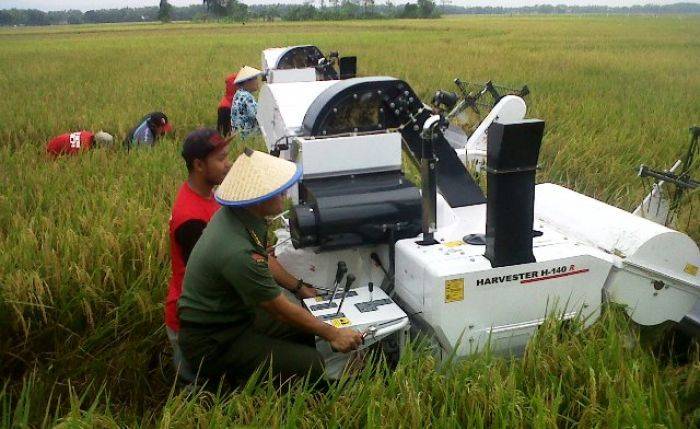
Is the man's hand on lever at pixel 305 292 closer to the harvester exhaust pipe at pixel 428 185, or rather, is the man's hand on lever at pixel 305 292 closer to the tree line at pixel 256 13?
the harvester exhaust pipe at pixel 428 185

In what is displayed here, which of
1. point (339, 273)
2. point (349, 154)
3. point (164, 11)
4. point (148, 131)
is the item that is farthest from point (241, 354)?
point (164, 11)

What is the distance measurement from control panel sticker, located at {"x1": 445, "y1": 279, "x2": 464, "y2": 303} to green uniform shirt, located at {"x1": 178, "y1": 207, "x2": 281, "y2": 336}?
67 cm

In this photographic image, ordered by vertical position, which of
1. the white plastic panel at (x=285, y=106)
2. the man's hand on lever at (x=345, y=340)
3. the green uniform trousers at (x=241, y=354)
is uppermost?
the white plastic panel at (x=285, y=106)

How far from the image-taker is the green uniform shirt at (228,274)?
263 centimetres

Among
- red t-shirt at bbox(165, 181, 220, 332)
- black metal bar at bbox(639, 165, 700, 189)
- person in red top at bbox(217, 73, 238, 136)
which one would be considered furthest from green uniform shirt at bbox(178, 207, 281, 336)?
person in red top at bbox(217, 73, 238, 136)

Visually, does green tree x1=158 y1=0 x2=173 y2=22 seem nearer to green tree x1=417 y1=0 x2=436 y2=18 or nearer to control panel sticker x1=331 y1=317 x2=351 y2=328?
green tree x1=417 y1=0 x2=436 y2=18

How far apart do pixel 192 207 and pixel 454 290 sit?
1211 millimetres

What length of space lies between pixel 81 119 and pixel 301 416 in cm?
780

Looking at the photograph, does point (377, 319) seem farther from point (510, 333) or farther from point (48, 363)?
point (48, 363)

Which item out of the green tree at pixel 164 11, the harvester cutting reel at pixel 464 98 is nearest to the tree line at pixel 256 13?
the green tree at pixel 164 11

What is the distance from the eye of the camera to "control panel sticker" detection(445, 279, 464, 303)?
9.04ft

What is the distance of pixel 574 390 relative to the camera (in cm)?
247

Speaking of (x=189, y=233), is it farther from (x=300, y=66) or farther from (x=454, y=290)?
(x=300, y=66)

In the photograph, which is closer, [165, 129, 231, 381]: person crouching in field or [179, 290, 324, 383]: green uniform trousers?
[179, 290, 324, 383]: green uniform trousers
